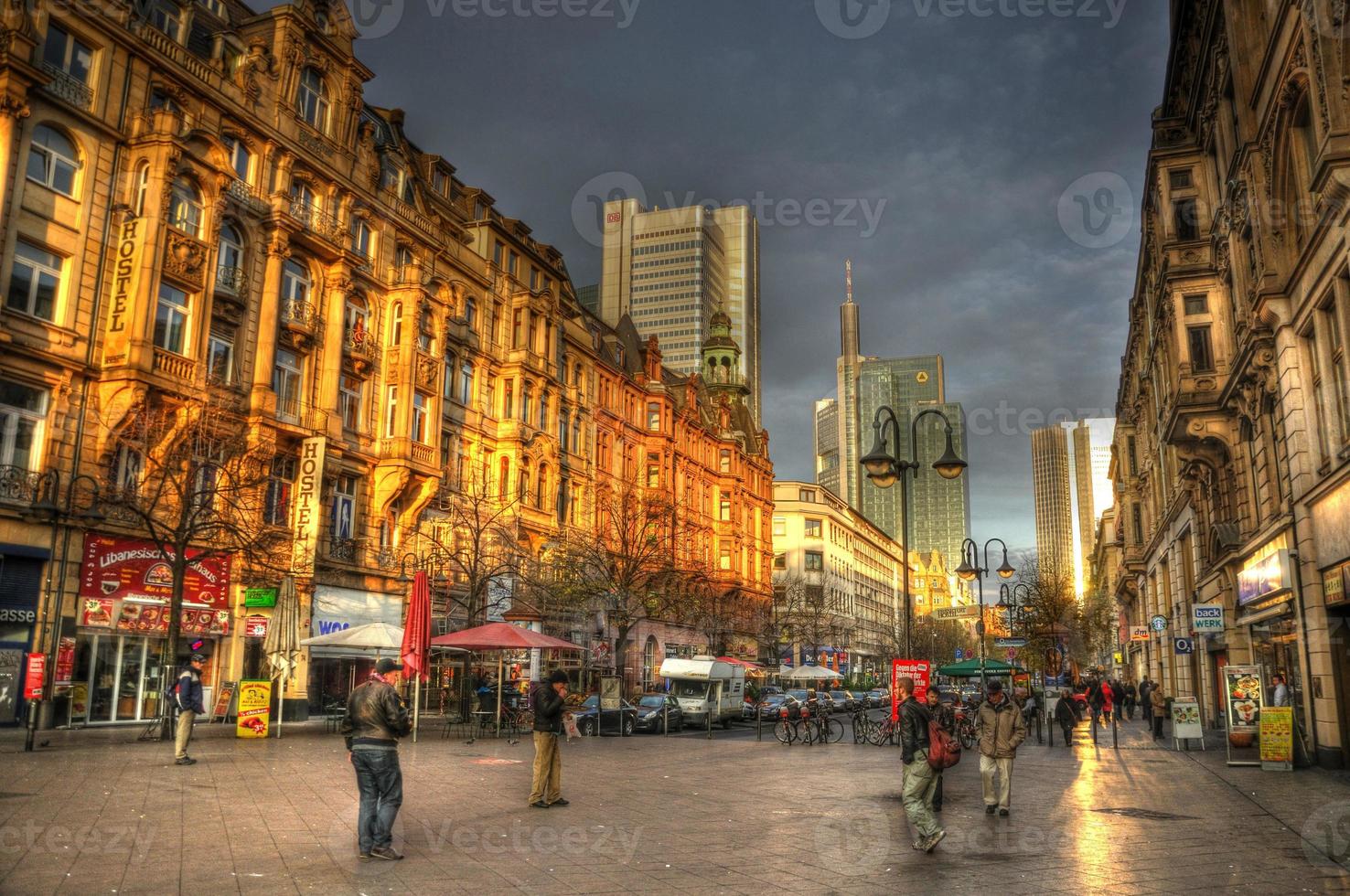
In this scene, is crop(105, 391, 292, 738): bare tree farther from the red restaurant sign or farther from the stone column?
the stone column

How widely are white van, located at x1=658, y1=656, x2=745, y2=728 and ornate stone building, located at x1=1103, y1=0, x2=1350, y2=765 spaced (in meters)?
16.9

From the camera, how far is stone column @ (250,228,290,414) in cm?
3044

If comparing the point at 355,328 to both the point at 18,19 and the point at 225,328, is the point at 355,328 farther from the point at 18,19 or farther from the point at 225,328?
the point at 18,19

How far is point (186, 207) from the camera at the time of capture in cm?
2906

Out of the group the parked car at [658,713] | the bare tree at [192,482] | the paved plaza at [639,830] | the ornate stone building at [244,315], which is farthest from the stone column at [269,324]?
the parked car at [658,713]

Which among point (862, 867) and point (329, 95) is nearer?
point (862, 867)

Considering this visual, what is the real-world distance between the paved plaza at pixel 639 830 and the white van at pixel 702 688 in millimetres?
19281

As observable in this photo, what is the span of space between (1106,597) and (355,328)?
80.0 metres

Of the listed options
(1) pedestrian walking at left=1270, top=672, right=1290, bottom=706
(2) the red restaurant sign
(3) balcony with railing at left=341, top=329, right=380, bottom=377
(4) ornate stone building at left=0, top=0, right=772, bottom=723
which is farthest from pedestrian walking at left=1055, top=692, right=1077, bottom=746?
(3) balcony with railing at left=341, top=329, right=380, bottom=377

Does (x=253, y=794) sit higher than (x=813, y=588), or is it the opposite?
(x=813, y=588)

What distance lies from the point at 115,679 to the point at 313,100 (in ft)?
64.5

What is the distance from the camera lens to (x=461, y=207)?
4572 cm

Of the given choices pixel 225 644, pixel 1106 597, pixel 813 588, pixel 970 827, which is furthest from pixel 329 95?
pixel 1106 597

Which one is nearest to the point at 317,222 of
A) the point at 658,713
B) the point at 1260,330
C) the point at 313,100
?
the point at 313,100
